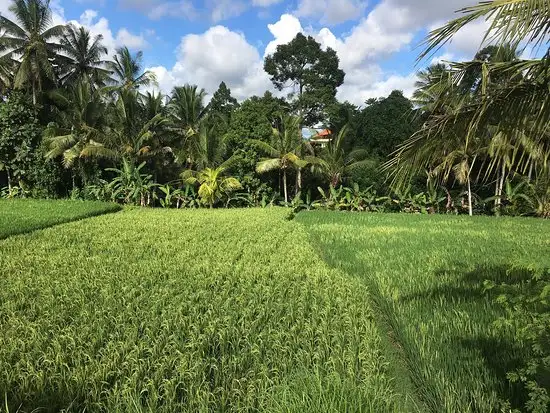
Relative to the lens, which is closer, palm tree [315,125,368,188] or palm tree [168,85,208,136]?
palm tree [315,125,368,188]

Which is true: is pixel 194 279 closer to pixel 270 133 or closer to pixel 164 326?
pixel 164 326

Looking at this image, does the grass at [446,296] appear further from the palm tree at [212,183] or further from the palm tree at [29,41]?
the palm tree at [29,41]

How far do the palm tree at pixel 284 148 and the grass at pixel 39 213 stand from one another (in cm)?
612

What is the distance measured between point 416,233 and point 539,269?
734cm

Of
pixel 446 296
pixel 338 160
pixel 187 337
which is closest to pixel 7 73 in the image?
pixel 338 160

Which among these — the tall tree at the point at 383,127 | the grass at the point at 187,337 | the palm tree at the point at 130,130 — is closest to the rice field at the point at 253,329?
the grass at the point at 187,337

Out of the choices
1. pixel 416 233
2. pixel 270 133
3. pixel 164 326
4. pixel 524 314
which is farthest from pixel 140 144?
pixel 524 314

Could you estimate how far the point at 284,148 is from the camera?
60.1 ft

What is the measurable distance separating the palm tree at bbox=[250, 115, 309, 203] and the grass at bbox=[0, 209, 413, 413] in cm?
1160

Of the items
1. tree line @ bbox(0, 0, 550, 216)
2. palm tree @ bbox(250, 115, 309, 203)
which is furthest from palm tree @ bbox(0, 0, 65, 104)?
palm tree @ bbox(250, 115, 309, 203)

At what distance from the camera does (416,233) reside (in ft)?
33.1

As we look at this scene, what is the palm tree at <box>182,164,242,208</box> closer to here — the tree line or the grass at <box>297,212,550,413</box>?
the tree line

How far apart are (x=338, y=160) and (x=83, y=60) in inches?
643

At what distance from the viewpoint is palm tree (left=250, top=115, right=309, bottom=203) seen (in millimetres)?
18125
